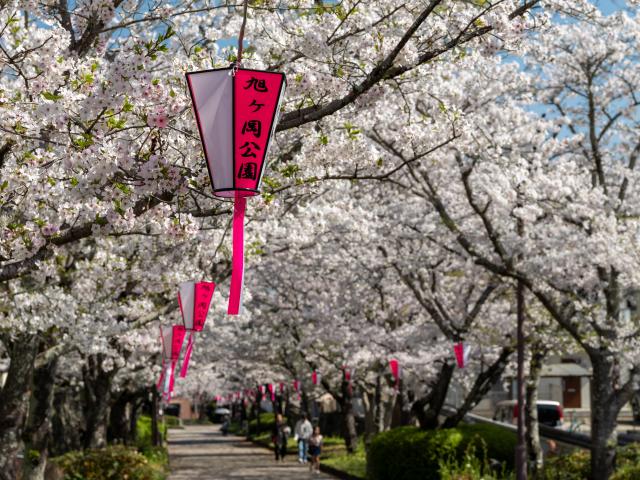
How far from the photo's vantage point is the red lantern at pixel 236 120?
5520mm

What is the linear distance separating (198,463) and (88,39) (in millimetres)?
27684

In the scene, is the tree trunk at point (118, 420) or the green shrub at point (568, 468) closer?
the green shrub at point (568, 468)

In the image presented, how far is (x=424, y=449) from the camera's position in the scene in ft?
60.7

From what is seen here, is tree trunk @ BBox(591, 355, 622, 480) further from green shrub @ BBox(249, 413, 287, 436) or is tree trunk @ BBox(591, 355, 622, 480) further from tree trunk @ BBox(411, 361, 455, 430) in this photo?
green shrub @ BBox(249, 413, 287, 436)

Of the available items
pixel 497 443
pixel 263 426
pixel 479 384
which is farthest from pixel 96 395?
pixel 263 426

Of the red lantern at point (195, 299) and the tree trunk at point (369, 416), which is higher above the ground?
the red lantern at point (195, 299)

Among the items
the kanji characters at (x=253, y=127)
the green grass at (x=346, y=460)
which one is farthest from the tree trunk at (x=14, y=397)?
the green grass at (x=346, y=460)

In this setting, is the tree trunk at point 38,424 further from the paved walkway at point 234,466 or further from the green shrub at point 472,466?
the paved walkway at point 234,466

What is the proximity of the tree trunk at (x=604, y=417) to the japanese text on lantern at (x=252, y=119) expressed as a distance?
12.5 meters

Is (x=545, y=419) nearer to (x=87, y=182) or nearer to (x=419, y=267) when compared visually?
(x=419, y=267)

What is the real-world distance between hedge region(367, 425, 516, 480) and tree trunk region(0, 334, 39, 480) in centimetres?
884

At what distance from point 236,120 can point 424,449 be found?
Answer: 47.0 feet

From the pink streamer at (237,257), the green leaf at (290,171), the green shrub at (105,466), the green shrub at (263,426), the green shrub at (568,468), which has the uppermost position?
the green leaf at (290,171)

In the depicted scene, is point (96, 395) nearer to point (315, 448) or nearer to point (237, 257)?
point (315, 448)
